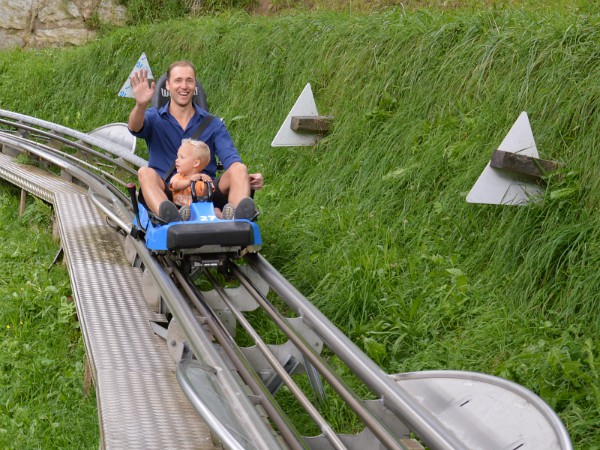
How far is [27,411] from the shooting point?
15.1 feet

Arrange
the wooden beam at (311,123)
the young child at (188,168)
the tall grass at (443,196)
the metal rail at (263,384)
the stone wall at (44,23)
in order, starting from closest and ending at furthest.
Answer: the metal rail at (263,384) < the tall grass at (443,196) < the young child at (188,168) < the wooden beam at (311,123) < the stone wall at (44,23)

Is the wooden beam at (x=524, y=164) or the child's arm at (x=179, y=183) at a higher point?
the wooden beam at (x=524, y=164)

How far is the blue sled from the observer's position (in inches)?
190

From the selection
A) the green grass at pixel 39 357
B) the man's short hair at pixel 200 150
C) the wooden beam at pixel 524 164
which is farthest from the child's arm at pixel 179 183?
the wooden beam at pixel 524 164

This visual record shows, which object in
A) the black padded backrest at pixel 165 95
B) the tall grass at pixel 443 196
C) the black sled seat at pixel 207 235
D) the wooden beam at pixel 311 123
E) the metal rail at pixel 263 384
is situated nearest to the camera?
the metal rail at pixel 263 384

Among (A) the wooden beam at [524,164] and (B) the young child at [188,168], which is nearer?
(A) the wooden beam at [524,164]

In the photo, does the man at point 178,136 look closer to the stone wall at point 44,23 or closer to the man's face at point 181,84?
the man's face at point 181,84

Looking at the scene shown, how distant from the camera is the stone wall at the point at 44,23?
18000 mm

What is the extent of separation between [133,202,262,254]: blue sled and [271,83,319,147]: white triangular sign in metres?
2.41

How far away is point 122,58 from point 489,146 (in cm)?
923

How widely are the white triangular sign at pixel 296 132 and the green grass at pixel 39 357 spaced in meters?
2.20

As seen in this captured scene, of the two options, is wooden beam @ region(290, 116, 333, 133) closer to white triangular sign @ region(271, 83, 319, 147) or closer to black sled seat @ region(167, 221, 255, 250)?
white triangular sign @ region(271, 83, 319, 147)

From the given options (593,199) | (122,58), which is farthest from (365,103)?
(122,58)

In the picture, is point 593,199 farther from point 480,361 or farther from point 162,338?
point 162,338
